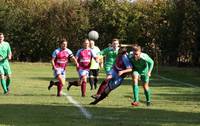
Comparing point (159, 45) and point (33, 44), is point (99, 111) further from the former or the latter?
point (33, 44)

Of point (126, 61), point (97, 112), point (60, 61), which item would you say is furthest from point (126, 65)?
point (60, 61)

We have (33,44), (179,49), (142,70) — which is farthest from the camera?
(33,44)

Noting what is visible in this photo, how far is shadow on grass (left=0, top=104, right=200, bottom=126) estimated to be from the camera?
12867mm

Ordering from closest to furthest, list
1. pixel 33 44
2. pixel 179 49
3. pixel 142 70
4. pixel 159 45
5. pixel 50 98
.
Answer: pixel 142 70
pixel 50 98
pixel 179 49
pixel 159 45
pixel 33 44

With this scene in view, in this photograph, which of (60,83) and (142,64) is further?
(60,83)

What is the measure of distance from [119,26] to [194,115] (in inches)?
1817

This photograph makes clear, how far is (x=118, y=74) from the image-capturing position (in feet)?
56.0

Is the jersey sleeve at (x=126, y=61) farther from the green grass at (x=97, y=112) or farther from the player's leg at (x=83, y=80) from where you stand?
the player's leg at (x=83, y=80)

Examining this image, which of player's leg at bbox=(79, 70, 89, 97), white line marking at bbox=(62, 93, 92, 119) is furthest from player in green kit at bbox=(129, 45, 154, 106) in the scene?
player's leg at bbox=(79, 70, 89, 97)

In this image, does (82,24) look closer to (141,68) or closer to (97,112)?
(141,68)

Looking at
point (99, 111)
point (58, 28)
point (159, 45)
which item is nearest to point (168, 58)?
point (159, 45)

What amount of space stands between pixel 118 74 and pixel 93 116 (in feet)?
9.99

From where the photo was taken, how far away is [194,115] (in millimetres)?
14977

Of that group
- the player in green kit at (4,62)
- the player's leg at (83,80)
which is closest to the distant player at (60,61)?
the player's leg at (83,80)
